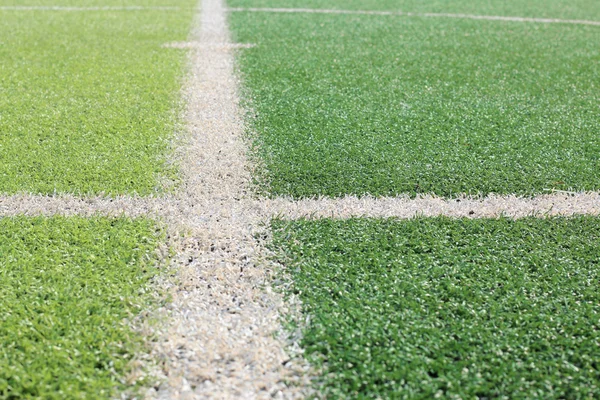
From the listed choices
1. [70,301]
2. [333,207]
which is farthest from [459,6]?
[70,301]

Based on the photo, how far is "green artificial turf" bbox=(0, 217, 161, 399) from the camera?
1.32 m

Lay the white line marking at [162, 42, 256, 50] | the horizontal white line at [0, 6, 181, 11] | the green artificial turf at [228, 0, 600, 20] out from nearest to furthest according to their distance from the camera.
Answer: the white line marking at [162, 42, 256, 50]
the horizontal white line at [0, 6, 181, 11]
the green artificial turf at [228, 0, 600, 20]

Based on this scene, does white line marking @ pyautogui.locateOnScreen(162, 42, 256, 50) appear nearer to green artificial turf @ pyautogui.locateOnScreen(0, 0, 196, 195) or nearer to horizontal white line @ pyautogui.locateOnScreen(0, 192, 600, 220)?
green artificial turf @ pyautogui.locateOnScreen(0, 0, 196, 195)

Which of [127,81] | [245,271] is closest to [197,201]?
[245,271]

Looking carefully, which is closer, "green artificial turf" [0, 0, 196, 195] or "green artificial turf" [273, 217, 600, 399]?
"green artificial turf" [273, 217, 600, 399]

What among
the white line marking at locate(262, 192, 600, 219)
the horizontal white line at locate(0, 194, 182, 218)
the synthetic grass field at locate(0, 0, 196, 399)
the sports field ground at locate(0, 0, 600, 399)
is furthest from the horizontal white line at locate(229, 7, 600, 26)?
the horizontal white line at locate(0, 194, 182, 218)

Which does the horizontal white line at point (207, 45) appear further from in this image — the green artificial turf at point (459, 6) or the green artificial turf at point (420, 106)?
the green artificial turf at point (459, 6)

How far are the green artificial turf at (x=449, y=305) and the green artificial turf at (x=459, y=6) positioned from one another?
3.79m

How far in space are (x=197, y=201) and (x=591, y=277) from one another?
1288mm

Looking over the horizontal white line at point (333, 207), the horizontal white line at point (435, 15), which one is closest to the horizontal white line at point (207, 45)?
the horizontal white line at point (435, 15)

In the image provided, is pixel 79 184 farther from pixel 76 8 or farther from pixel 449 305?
pixel 76 8

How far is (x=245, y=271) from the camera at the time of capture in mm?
1721

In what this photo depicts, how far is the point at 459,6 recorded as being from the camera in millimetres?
5477

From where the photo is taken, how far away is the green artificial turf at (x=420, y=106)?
2.29 m
